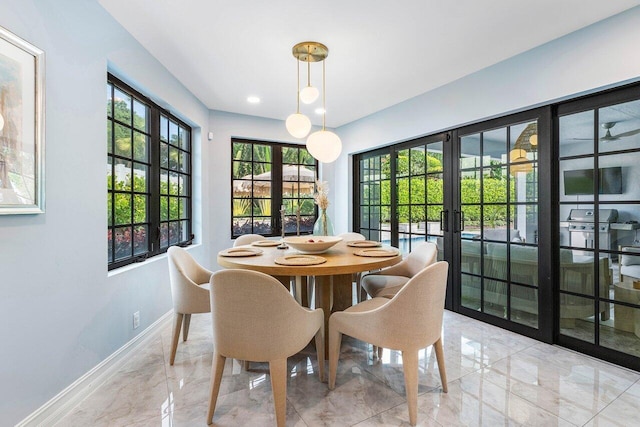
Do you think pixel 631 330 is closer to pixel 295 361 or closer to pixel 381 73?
pixel 295 361

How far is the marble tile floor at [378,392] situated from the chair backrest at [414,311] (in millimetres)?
434

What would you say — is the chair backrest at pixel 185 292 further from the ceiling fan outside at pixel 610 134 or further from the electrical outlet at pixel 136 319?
the ceiling fan outside at pixel 610 134

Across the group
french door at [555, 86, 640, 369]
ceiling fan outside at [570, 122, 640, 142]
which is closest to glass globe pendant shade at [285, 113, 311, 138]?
french door at [555, 86, 640, 369]

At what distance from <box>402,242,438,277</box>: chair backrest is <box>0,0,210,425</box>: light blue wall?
2.32 m

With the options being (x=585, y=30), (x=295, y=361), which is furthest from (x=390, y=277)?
(x=585, y=30)

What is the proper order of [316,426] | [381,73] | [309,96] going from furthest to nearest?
[381,73], [309,96], [316,426]

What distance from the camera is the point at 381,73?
313 centimetres

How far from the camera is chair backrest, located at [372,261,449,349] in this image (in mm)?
1620

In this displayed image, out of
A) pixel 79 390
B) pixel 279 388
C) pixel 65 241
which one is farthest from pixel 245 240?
pixel 279 388

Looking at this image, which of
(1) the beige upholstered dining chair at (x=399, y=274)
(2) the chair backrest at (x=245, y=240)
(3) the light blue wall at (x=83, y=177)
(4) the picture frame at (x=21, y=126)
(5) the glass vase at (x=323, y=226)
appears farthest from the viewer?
(2) the chair backrest at (x=245, y=240)

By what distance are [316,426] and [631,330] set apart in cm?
238

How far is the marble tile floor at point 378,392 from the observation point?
1.68 meters

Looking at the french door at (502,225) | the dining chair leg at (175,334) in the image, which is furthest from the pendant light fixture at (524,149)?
the dining chair leg at (175,334)

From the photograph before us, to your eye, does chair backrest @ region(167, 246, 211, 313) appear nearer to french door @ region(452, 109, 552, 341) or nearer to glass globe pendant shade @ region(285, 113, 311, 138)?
glass globe pendant shade @ region(285, 113, 311, 138)
